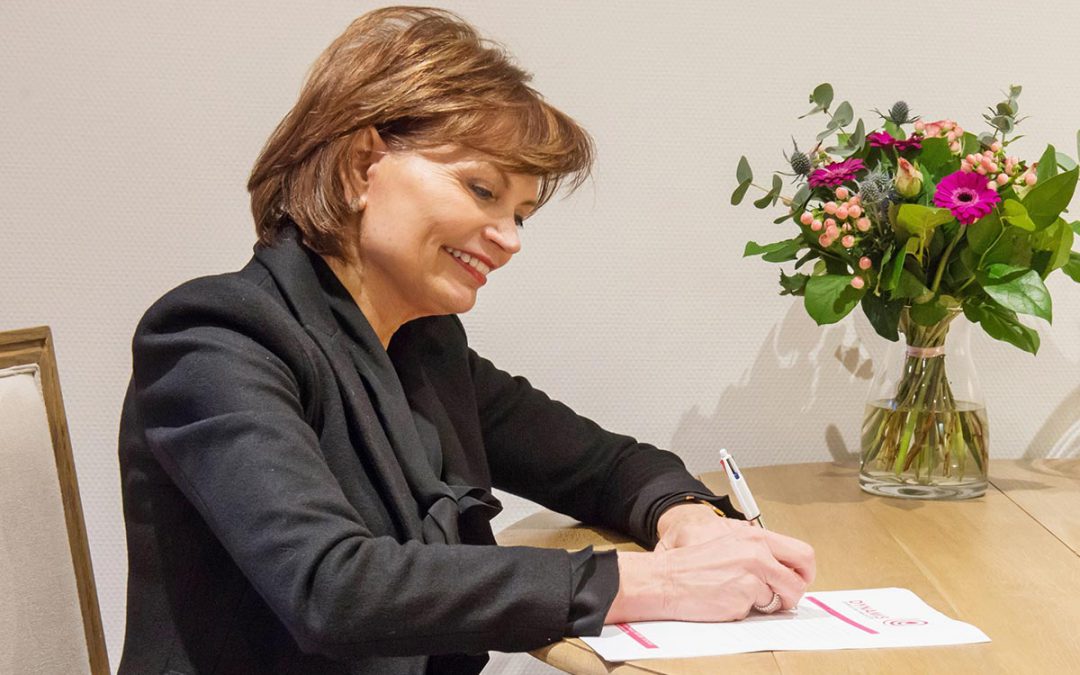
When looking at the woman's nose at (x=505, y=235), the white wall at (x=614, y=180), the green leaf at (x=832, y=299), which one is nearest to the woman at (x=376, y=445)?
the woman's nose at (x=505, y=235)

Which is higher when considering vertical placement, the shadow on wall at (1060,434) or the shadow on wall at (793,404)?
the shadow on wall at (793,404)

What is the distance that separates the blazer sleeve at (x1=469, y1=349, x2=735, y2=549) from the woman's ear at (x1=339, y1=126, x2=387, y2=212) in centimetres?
38

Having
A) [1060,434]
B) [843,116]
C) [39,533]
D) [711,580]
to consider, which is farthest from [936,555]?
[39,533]

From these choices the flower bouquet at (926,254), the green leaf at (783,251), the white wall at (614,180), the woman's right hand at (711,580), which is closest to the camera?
the woman's right hand at (711,580)

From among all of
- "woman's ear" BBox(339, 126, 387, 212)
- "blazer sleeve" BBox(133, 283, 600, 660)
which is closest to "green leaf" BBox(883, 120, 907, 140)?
"woman's ear" BBox(339, 126, 387, 212)

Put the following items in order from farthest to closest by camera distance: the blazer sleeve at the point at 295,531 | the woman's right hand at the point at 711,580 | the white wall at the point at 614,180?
the white wall at the point at 614,180, the woman's right hand at the point at 711,580, the blazer sleeve at the point at 295,531

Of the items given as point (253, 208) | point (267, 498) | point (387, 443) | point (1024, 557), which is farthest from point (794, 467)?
point (267, 498)

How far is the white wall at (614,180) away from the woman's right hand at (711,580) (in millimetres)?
768

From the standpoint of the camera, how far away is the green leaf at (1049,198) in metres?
1.41

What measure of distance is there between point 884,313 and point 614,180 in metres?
0.51

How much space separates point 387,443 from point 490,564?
0.81 feet

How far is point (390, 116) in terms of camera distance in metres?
1.28

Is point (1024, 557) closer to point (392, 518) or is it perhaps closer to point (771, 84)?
point (392, 518)

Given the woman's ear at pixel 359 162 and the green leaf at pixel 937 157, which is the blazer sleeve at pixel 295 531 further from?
the green leaf at pixel 937 157
